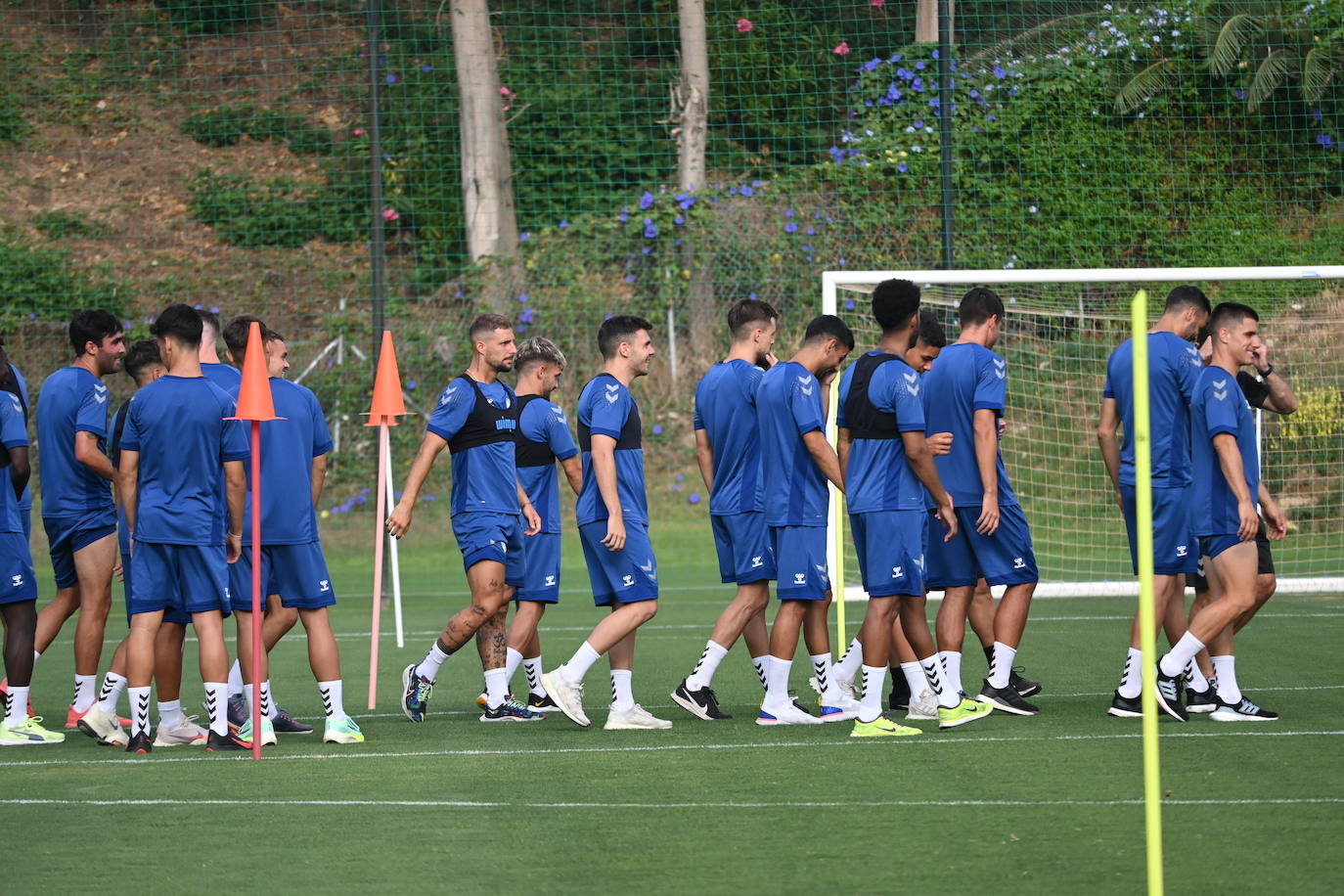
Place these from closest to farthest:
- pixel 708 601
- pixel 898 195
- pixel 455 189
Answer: pixel 708 601
pixel 898 195
pixel 455 189

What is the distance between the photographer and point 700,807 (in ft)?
19.6

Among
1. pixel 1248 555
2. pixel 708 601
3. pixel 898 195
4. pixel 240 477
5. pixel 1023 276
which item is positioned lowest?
pixel 708 601

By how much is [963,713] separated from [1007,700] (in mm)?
480

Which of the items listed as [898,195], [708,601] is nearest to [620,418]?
[708,601]

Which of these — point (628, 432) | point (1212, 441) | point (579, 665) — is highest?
point (628, 432)

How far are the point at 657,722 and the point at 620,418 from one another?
156 centimetres

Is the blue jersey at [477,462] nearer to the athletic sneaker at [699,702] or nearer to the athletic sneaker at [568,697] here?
the athletic sneaker at [568,697]

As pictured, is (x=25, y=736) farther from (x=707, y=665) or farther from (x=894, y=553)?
(x=894, y=553)

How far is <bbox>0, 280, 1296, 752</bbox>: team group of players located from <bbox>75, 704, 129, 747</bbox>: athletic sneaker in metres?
0.01

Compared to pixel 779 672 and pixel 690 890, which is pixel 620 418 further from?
pixel 690 890

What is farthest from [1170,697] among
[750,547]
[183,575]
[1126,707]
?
[183,575]

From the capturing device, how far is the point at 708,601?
1448 centimetres

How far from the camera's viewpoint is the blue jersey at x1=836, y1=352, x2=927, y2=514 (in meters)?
7.43

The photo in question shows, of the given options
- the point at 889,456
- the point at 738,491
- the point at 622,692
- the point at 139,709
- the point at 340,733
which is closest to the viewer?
the point at 139,709
